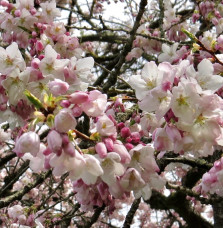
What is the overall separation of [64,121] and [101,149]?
0.19m

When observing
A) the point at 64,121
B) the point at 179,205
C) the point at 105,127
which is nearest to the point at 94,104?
the point at 105,127

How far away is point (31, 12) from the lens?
8.93ft

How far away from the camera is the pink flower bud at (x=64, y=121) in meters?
1.16

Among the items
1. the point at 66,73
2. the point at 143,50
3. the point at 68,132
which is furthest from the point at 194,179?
the point at 68,132

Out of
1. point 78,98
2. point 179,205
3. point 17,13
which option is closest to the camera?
point 78,98

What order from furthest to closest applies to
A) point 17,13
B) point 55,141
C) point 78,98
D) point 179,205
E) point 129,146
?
point 179,205, point 17,13, point 129,146, point 78,98, point 55,141

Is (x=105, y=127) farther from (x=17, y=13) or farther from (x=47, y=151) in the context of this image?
(x=17, y=13)

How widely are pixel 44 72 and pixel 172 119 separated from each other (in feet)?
2.03

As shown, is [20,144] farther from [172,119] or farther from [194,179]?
[194,179]

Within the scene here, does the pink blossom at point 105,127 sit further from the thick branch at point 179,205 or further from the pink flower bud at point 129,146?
the thick branch at point 179,205

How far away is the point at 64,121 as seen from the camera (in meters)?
1.16

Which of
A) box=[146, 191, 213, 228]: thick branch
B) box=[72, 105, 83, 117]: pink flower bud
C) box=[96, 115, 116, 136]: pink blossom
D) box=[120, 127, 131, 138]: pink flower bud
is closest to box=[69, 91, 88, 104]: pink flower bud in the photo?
box=[72, 105, 83, 117]: pink flower bud

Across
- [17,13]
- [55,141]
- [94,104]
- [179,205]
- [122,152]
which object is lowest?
[55,141]

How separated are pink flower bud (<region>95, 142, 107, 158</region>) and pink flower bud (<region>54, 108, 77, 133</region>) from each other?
0.15 m
